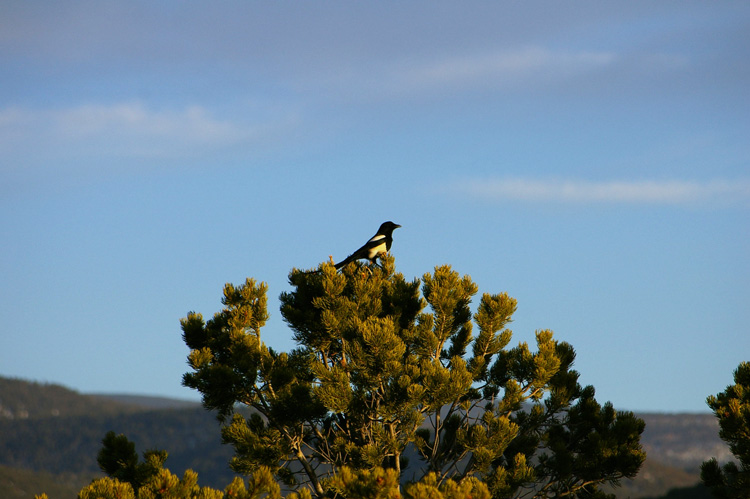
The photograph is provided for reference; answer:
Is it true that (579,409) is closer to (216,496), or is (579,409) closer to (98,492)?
(216,496)

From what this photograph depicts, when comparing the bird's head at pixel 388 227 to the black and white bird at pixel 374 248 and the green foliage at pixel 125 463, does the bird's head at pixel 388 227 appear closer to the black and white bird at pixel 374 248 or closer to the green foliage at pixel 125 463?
the black and white bird at pixel 374 248

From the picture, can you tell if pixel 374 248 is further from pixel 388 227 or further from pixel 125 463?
pixel 125 463

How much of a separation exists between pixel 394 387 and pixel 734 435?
6.25 metres

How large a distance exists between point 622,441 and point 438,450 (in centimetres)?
339

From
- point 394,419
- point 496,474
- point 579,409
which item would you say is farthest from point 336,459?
point 579,409

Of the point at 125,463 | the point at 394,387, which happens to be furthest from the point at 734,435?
the point at 125,463

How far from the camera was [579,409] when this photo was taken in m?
15.4

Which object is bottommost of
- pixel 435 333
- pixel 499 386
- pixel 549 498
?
pixel 549 498

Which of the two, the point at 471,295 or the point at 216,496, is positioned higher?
the point at 471,295

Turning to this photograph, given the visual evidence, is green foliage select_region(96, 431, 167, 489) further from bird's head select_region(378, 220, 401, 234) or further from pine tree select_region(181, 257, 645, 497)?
bird's head select_region(378, 220, 401, 234)

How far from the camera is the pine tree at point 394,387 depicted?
41.9ft

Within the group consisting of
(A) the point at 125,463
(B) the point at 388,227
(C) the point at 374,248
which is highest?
(B) the point at 388,227

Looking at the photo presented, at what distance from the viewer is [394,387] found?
1264 centimetres

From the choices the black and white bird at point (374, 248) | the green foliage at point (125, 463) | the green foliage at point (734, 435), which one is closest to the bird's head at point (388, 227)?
the black and white bird at point (374, 248)
